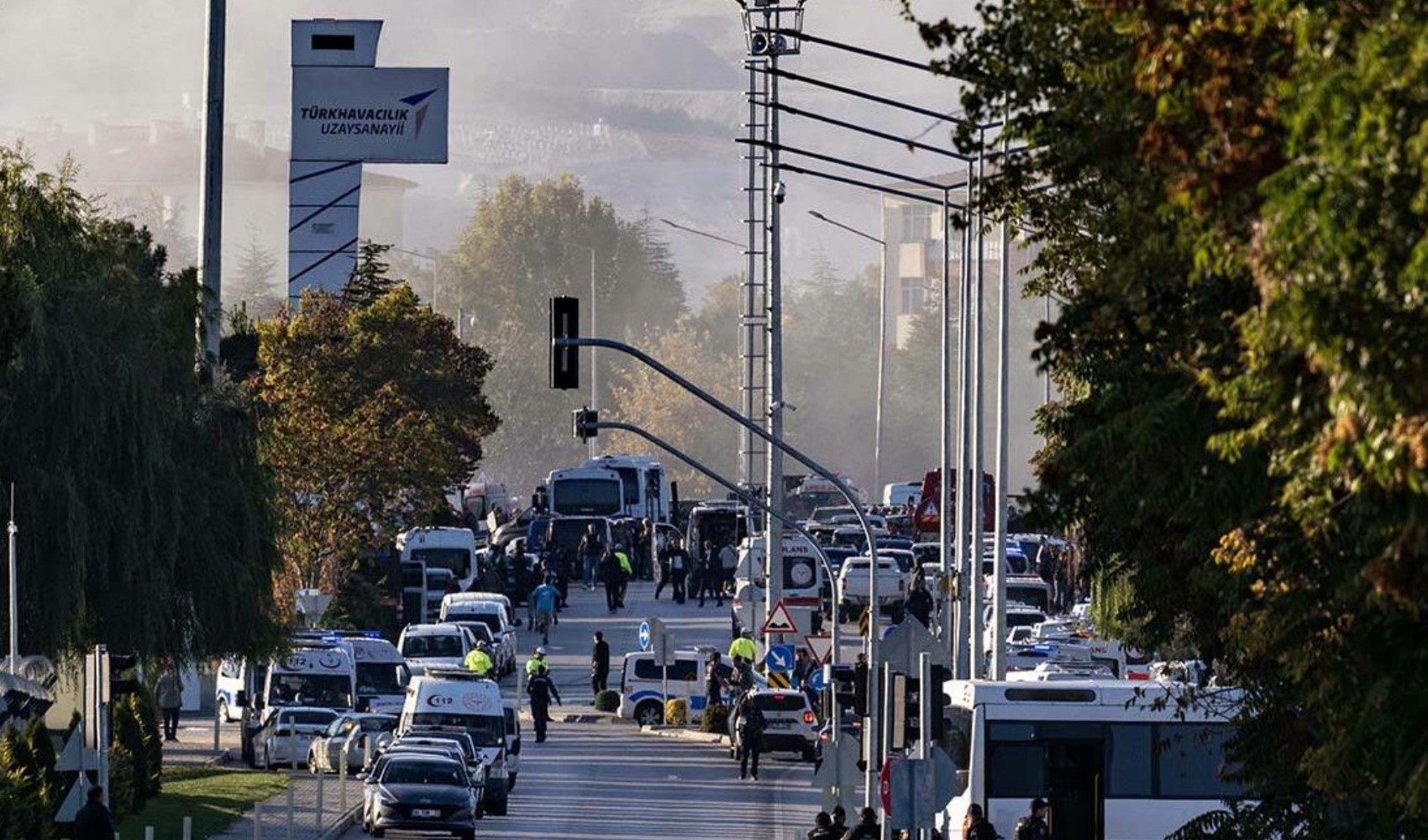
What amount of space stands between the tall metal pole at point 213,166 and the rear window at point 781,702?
40.2 feet

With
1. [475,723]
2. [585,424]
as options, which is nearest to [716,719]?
[475,723]

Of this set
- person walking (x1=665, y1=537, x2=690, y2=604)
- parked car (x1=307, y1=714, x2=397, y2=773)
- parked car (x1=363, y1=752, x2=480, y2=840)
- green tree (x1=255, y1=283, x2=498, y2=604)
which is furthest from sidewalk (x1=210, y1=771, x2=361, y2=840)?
person walking (x1=665, y1=537, x2=690, y2=604)

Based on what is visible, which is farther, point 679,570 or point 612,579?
point 679,570

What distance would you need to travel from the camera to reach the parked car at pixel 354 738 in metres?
47.1

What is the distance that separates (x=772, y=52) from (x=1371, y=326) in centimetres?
3667

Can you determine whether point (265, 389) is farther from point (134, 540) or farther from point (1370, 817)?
point (1370, 817)

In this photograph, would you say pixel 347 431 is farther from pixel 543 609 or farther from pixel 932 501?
pixel 932 501

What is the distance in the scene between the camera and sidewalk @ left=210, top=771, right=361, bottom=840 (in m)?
36.6

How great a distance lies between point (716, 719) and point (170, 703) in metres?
9.43

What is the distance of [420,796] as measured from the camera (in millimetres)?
Answer: 37094

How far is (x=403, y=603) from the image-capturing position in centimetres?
7181

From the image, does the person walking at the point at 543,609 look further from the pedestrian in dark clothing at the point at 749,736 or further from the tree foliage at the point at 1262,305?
the tree foliage at the point at 1262,305

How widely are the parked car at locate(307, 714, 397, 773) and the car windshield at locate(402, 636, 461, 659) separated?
34.6ft

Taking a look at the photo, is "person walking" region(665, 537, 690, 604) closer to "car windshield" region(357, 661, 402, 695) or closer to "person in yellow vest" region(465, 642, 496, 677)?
"person in yellow vest" region(465, 642, 496, 677)
